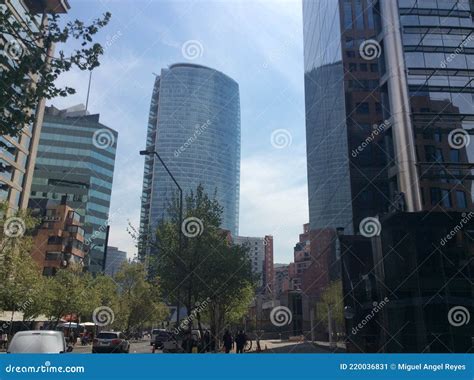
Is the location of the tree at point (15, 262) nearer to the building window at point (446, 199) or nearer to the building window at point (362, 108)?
the building window at point (362, 108)

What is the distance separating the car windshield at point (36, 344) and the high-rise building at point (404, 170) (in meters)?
16.0

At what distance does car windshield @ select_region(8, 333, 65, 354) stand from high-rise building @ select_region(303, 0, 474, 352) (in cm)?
1597

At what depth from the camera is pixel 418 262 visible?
2114 centimetres

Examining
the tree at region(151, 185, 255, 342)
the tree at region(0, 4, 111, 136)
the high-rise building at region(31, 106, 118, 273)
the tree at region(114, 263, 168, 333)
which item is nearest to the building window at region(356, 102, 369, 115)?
the tree at region(151, 185, 255, 342)

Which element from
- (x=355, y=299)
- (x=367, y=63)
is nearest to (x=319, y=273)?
(x=355, y=299)

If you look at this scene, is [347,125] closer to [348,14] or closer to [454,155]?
[454,155]

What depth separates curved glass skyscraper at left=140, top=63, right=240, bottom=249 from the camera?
479 ft

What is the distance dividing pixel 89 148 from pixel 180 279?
7762cm

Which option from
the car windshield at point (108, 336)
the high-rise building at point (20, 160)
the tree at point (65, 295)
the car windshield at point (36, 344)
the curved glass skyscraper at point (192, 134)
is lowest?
the car windshield at point (108, 336)

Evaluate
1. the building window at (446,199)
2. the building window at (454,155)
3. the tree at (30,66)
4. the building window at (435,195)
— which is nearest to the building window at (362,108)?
the building window at (454,155)

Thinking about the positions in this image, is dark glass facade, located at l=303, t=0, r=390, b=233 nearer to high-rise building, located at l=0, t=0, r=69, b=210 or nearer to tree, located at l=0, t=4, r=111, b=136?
tree, located at l=0, t=4, r=111, b=136

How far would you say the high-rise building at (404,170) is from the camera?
20.9 meters

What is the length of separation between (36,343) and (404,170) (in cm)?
1950
